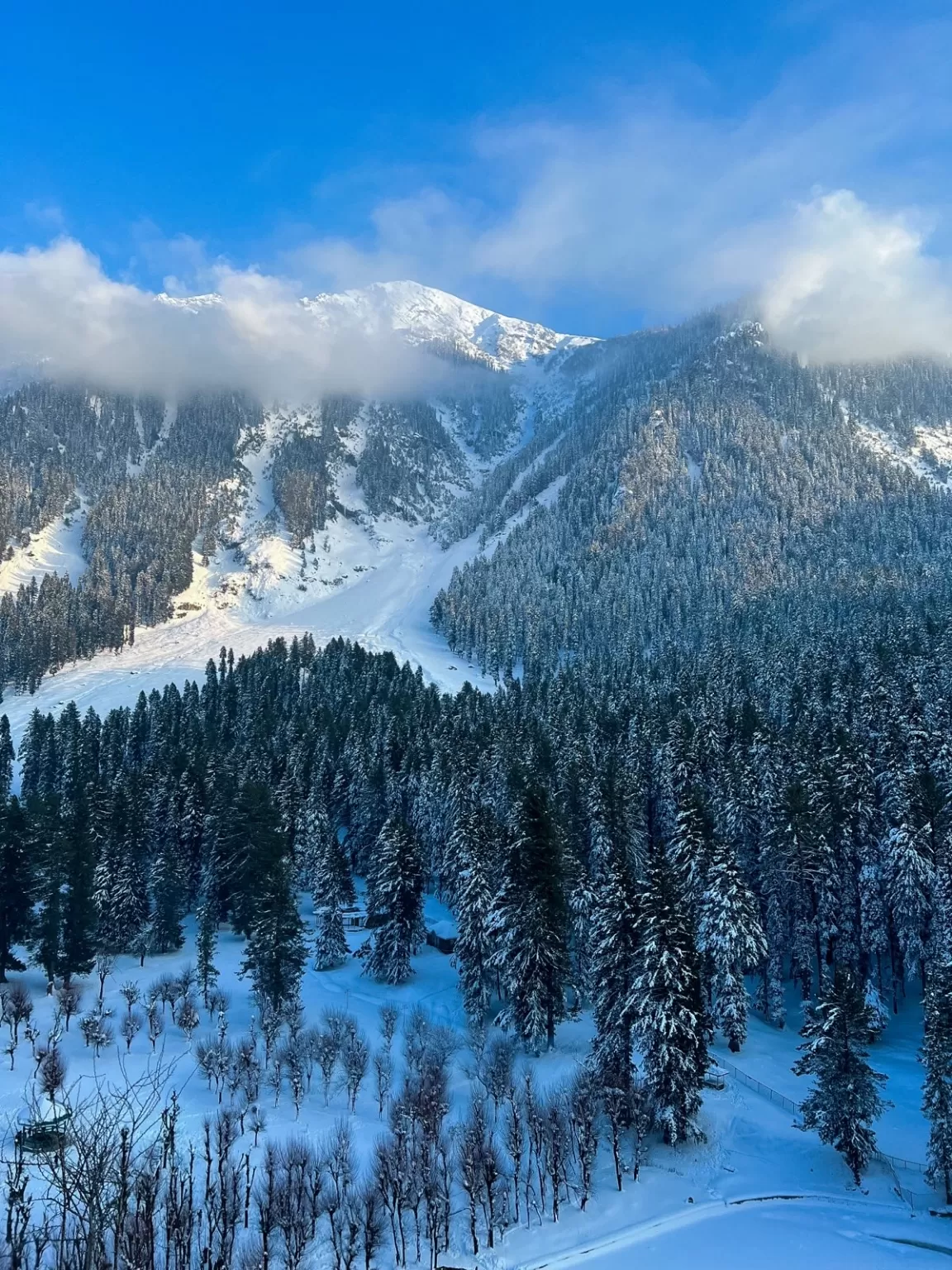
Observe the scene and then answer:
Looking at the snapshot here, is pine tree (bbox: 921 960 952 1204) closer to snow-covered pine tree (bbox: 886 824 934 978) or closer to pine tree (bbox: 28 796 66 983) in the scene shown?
snow-covered pine tree (bbox: 886 824 934 978)

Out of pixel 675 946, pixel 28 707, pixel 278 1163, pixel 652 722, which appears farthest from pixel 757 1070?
pixel 28 707

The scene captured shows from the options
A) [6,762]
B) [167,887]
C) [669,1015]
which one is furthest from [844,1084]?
[6,762]

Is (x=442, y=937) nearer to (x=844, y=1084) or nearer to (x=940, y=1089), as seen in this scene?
(x=844, y=1084)

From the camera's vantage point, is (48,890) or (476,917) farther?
(48,890)

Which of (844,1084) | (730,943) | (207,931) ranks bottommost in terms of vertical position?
(207,931)

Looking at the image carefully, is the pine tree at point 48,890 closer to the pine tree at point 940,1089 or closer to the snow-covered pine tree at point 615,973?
the snow-covered pine tree at point 615,973

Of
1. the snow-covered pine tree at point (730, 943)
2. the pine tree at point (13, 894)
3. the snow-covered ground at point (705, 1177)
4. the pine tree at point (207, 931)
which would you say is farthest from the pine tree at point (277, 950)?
the snow-covered pine tree at point (730, 943)
